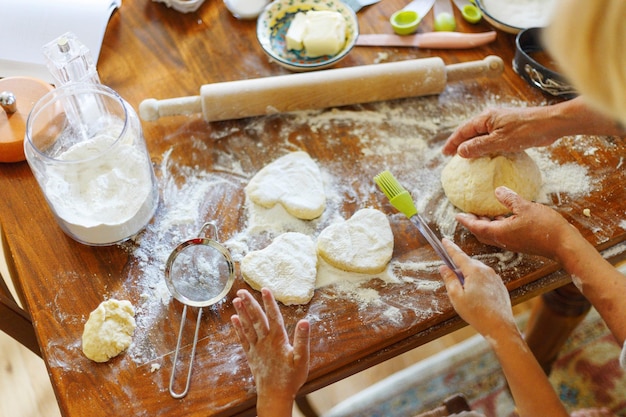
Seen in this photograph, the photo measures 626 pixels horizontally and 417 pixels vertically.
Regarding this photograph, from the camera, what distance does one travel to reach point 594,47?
2.61 ft

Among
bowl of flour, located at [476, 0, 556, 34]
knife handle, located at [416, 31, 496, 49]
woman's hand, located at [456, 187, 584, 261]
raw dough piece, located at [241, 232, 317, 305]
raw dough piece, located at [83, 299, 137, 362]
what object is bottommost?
raw dough piece, located at [83, 299, 137, 362]

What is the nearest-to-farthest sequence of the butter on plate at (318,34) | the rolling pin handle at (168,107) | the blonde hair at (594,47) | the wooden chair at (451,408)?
the blonde hair at (594,47)
the wooden chair at (451,408)
the rolling pin handle at (168,107)
the butter on plate at (318,34)

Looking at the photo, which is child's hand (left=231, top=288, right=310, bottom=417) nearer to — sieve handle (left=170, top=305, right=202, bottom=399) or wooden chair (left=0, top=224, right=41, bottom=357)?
sieve handle (left=170, top=305, right=202, bottom=399)

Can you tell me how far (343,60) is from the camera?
5.03 ft

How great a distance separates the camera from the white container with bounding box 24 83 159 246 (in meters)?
1.16

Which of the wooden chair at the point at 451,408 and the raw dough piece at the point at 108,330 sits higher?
the raw dough piece at the point at 108,330

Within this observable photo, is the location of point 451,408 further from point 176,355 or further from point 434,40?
point 434,40

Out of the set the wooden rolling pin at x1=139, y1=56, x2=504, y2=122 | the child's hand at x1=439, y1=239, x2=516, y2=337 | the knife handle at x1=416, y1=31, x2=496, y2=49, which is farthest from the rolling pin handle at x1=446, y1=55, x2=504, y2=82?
the child's hand at x1=439, y1=239, x2=516, y2=337

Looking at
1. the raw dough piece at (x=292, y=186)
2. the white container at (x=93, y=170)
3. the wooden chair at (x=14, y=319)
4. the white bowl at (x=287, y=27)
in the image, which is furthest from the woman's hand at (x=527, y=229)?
the wooden chair at (x=14, y=319)

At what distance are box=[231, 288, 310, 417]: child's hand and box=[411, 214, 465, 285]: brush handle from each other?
31 cm

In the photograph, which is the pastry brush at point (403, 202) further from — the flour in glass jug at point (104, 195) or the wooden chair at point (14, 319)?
the wooden chair at point (14, 319)

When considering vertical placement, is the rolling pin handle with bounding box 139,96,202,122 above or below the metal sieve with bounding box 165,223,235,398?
above

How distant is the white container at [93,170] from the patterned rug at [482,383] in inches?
34.9

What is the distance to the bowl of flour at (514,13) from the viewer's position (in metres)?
1.56
